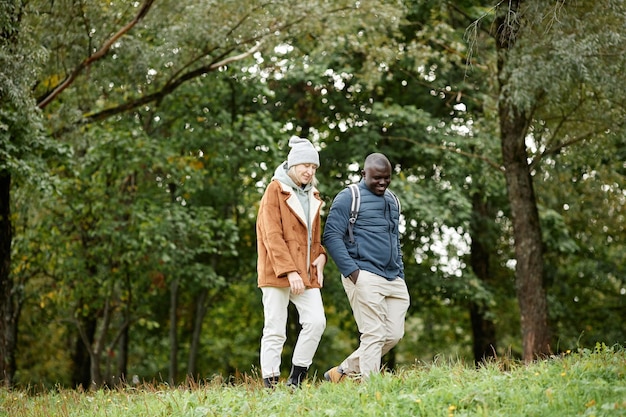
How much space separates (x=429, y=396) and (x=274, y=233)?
71.3 inches

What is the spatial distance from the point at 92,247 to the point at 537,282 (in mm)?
9185

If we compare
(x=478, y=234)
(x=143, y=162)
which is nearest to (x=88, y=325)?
(x=143, y=162)

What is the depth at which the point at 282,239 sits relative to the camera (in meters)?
6.26

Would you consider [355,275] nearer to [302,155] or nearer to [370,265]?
[370,265]

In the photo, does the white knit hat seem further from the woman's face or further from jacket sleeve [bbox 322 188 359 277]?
jacket sleeve [bbox 322 188 359 277]

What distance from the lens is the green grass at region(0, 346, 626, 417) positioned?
4.84 m

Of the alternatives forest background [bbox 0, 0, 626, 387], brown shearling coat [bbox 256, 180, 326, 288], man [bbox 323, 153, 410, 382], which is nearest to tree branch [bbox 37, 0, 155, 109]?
forest background [bbox 0, 0, 626, 387]

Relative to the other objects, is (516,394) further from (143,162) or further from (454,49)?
(143,162)

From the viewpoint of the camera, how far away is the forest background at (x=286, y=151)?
34.6 feet

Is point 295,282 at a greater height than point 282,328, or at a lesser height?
greater

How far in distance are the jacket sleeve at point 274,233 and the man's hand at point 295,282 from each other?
40mm

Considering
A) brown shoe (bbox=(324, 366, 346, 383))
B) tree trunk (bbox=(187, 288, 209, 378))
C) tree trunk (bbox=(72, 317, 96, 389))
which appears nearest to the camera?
brown shoe (bbox=(324, 366, 346, 383))

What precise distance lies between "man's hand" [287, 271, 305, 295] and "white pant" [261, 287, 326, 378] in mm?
182

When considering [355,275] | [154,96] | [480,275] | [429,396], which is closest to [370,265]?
[355,275]
